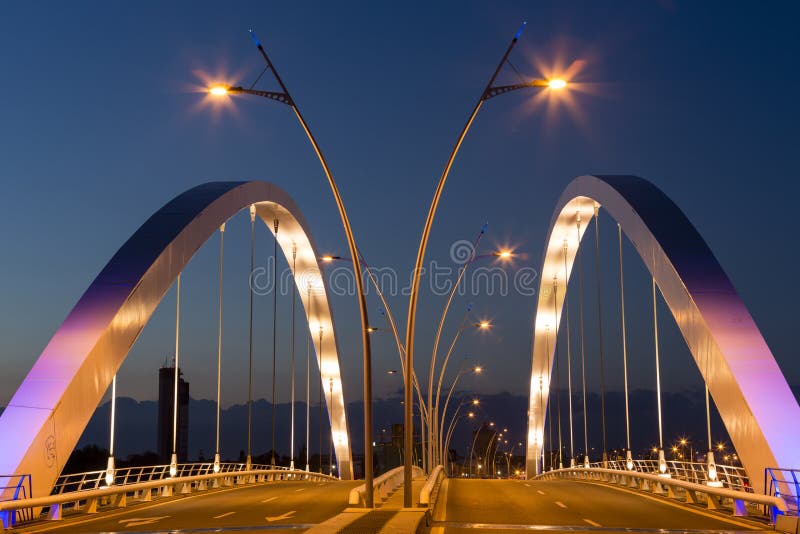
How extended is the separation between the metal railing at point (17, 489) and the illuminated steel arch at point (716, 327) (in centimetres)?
1453

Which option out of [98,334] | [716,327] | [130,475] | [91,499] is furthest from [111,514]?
[716,327]

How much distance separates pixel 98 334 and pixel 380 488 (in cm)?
770

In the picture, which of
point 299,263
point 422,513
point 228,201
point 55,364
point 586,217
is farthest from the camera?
point 299,263

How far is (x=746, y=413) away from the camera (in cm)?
2125

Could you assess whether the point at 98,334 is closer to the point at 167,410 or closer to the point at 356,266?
the point at 356,266

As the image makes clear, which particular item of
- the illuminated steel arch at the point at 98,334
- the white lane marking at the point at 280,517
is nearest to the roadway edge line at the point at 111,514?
the illuminated steel arch at the point at 98,334

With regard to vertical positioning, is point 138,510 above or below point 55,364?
below

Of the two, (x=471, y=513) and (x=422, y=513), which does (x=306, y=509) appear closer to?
(x=471, y=513)

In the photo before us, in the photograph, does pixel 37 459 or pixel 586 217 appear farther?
pixel 586 217

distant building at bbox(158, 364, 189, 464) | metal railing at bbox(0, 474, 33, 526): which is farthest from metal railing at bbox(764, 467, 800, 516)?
distant building at bbox(158, 364, 189, 464)

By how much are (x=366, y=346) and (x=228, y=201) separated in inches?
640

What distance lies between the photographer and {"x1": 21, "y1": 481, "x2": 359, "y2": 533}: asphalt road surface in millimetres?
16906

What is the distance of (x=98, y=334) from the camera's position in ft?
77.8

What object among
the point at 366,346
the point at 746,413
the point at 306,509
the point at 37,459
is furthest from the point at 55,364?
the point at 746,413
